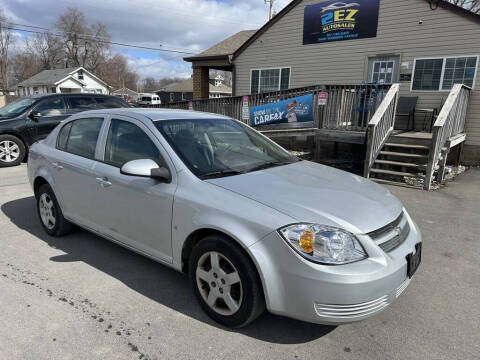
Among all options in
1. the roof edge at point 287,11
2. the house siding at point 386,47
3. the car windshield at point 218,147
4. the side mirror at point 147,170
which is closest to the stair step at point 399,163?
the house siding at point 386,47

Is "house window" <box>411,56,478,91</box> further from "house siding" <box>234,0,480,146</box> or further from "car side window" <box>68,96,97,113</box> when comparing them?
"car side window" <box>68,96,97,113</box>

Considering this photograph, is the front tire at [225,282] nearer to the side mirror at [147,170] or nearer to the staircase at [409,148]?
the side mirror at [147,170]

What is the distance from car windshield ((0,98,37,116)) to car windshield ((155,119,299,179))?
24.6 ft

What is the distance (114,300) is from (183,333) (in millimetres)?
771

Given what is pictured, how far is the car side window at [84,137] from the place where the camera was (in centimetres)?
363

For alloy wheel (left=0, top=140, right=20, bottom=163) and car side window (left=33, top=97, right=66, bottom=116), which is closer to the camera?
alloy wheel (left=0, top=140, right=20, bottom=163)

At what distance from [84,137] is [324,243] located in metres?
2.86

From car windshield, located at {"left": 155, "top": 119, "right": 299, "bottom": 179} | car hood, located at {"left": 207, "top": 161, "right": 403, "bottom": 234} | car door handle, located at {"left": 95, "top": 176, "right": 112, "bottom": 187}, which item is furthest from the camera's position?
car door handle, located at {"left": 95, "top": 176, "right": 112, "bottom": 187}

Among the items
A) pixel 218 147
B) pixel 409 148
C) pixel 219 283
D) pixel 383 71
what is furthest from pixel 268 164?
pixel 383 71

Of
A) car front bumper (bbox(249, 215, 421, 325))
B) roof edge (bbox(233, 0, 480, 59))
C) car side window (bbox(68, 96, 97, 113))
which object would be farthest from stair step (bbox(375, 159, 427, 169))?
car side window (bbox(68, 96, 97, 113))

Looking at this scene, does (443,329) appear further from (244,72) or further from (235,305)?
(244,72)

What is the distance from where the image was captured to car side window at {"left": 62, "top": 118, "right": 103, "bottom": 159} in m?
3.63

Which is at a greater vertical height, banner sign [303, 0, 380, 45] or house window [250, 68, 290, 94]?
banner sign [303, 0, 380, 45]

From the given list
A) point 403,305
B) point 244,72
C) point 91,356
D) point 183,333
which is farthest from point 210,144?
point 244,72
